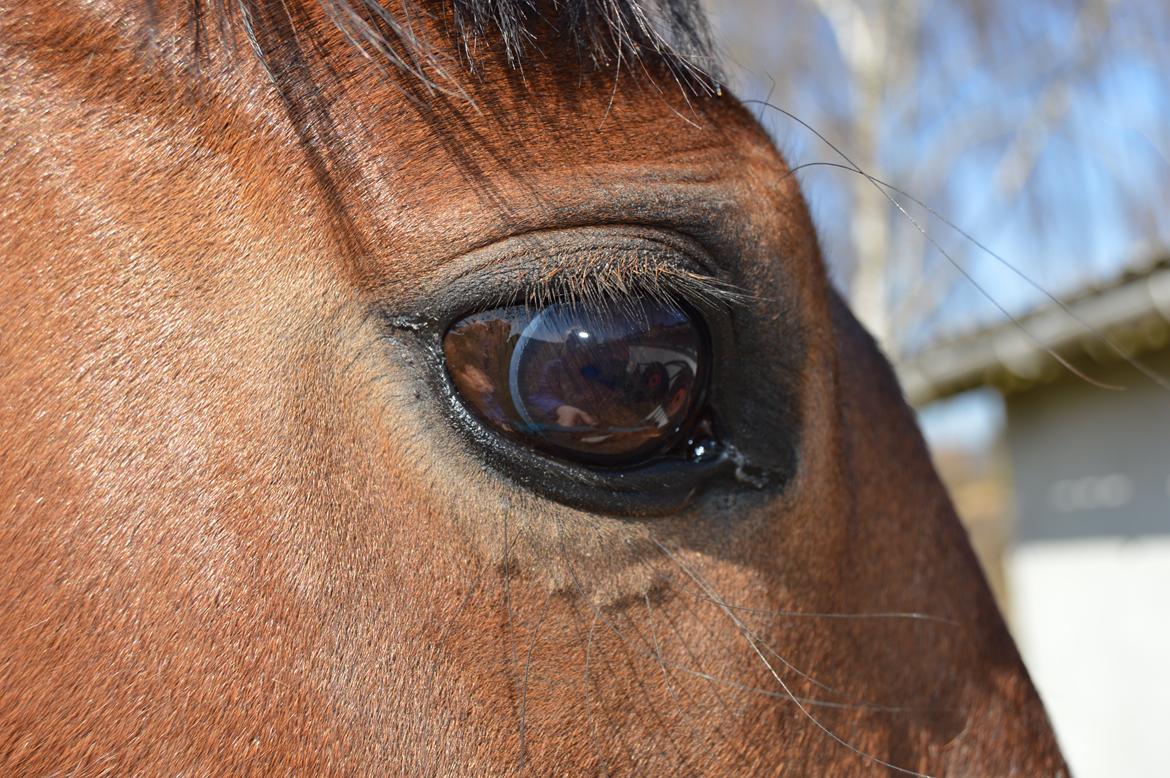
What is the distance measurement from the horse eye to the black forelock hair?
0.32m

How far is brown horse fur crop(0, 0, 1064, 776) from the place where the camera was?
106 centimetres

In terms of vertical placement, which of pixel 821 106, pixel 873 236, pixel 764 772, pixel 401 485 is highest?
pixel 401 485

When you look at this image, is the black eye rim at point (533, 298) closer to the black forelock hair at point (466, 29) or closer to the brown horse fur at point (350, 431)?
the brown horse fur at point (350, 431)

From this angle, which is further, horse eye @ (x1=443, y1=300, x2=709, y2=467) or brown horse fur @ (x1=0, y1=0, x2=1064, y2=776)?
horse eye @ (x1=443, y1=300, x2=709, y2=467)

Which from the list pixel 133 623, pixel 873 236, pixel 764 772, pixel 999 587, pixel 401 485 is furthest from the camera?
pixel 999 587

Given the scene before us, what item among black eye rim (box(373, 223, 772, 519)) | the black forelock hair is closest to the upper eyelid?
black eye rim (box(373, 223, 772, 519))

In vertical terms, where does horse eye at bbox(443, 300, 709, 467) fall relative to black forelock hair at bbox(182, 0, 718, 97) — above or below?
below

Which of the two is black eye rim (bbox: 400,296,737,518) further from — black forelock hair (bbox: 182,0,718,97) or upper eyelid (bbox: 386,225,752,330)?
black forelock hair (bbox: 182,0,718,97)

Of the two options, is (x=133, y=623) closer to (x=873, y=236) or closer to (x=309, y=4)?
(x=309, y=4)

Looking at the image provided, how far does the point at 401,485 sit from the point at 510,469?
0.14 metres

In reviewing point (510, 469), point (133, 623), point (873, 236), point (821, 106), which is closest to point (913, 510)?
point (510, 469)

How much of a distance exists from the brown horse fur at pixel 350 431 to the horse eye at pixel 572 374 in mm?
56

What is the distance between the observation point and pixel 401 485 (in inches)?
45.7

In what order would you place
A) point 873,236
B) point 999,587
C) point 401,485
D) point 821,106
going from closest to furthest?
1. point 401,485
2. point 873,236
3. point 821,106
4. point 999,587
